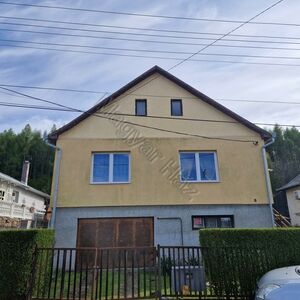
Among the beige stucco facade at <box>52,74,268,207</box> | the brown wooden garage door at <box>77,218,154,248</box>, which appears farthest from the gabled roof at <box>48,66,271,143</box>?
the brown wooden garage door at <box>77,218,154,248</box>

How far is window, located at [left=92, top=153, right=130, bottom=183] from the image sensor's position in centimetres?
1315

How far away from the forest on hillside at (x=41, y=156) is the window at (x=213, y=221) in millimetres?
33843

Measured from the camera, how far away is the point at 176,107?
48.0 feet

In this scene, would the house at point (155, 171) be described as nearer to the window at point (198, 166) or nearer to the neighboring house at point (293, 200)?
the window at point (198, 166)

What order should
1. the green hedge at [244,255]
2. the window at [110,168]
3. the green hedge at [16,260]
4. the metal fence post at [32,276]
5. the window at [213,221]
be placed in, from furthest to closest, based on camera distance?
the window at [110,168], the window at [213,221], the green hedge at [244,255], the green hedge at [16,260], the metal fence post at [32,276]

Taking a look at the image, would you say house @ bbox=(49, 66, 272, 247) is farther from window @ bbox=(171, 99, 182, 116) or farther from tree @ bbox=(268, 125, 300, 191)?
tree @ bbox=(268, 125, 300, 191)

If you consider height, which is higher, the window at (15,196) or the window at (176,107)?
the window at (176,107)

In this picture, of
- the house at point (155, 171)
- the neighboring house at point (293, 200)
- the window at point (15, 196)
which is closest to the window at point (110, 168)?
the house at point (155, 171)

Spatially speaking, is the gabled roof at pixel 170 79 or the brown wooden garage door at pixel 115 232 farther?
the gabled roof at pixel 170 79

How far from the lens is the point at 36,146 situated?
49062 mm

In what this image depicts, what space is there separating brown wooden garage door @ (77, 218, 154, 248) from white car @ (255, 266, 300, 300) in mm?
7007

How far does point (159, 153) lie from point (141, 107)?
2.69 meters

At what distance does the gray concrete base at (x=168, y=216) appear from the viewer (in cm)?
1231

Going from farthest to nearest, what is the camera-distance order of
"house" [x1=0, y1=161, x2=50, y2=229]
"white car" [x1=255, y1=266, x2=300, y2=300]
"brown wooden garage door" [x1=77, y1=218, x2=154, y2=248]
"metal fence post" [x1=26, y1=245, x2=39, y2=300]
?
"house" [x1=0, y1=161, x2=50, y2=229], "brown wooden garage door" [x1=77, y1=218, x2=154, y2=248], "metal fence post" [x1=26, y1=245, x2=39, y2=300], "white car" [x1=255, y1=266, x2=300, y2=300]
